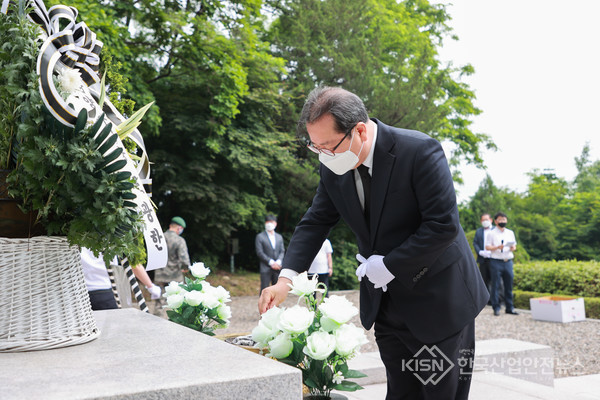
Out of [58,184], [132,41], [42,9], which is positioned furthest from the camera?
[132,41]

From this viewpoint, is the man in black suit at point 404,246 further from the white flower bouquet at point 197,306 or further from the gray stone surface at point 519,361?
the gray stone surface at point 519,361

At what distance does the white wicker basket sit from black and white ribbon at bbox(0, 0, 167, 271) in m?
0.32

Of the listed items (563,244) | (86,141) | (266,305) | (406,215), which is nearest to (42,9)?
(86,141)

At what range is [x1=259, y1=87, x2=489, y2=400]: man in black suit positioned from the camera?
2.31 m

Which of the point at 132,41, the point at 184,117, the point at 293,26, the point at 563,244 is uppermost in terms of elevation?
the point at 293,26

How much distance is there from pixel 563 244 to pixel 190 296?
33792mm

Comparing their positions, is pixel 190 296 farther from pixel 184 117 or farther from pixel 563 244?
pixel 563 244

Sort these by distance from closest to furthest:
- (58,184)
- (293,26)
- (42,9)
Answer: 1. (58,184)
2. (42,9)
3. (293,26)

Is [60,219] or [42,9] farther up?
[42,9]

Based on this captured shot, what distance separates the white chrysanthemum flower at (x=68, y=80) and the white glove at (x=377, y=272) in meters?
1.29

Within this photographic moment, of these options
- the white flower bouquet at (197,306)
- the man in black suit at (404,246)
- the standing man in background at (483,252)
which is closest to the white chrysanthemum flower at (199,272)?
the white flower bouquet at (197,306)

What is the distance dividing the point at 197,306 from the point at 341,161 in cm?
118

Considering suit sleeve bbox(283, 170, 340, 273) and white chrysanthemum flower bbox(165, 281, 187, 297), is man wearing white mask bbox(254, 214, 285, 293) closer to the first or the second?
white chrysanthemum flower bbox(165, 281, 187, 297)

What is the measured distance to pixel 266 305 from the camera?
242cm
